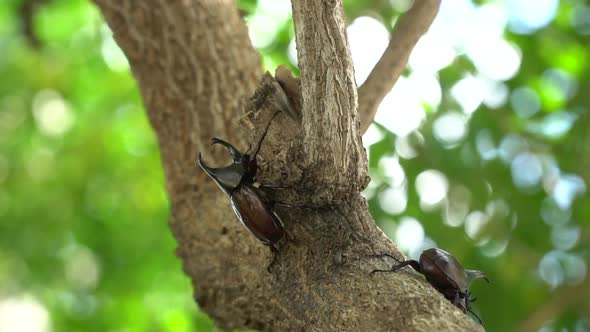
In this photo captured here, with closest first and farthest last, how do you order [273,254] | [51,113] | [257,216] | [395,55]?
[257,216]
[273,254]
[395,55]
[51,113]

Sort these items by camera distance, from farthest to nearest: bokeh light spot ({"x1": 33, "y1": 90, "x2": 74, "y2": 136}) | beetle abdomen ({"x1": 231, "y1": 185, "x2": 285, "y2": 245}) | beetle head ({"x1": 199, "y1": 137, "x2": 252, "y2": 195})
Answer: bokeh light spot ({"x1": 33, "y1": 90, "x2": 74, "y2": 136}), beetle head ({"x1": 199, "y1": 137, "x2": 252, "y2": 195}), beetle abdomen ({"x1": 231, "y1": 185, "x2": 285, "y2": 245})

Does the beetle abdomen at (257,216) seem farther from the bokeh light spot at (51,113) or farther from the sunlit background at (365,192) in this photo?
the bokeh light spot at (51,113)

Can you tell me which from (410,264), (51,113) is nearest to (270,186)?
(410,264)

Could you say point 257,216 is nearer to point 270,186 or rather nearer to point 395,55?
point 270,186

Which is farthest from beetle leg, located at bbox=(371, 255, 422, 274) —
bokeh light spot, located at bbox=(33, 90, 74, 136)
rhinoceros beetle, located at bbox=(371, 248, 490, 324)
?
bokeh light spot, located at bbox=(33, 90, 74, 136)

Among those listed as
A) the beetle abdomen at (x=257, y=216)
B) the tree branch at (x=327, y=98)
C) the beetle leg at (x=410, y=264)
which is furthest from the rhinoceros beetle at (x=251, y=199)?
the beetle leg at (x=410, y=264)

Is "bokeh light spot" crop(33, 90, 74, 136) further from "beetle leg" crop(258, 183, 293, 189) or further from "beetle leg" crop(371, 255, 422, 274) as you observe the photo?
"beetle leg" crop(371, 255, 422, 274)
